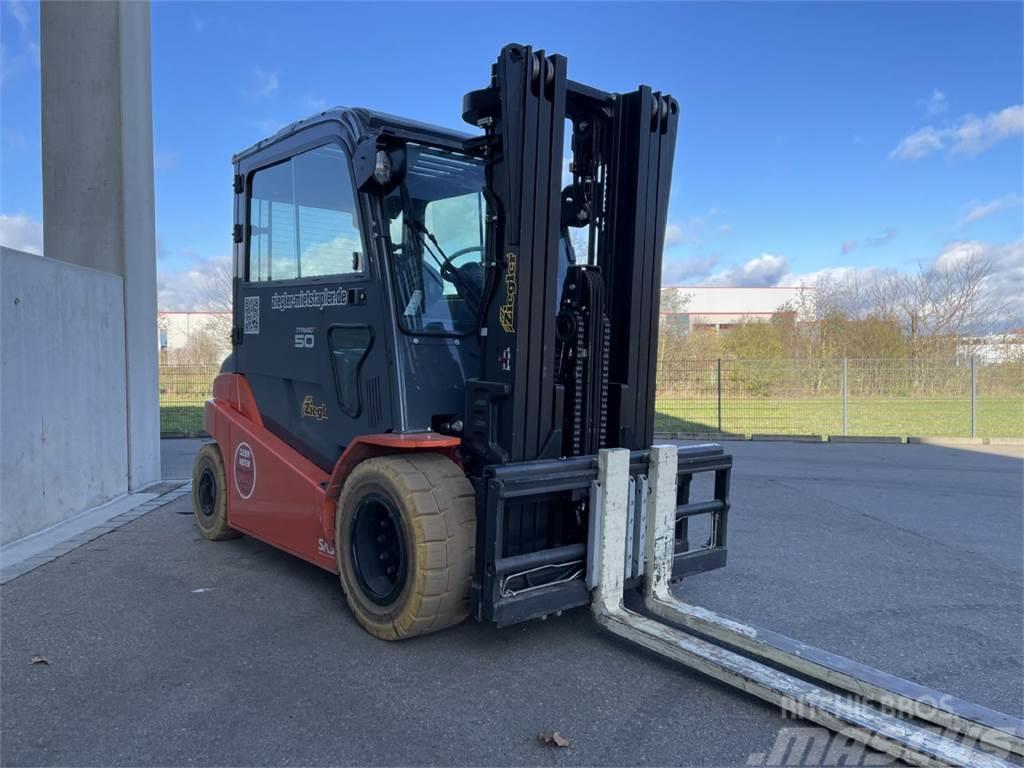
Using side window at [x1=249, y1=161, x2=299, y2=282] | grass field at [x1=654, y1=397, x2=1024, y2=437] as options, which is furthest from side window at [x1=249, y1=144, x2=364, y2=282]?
grass field at [x1=654, y1=397, x2=1024, y2=437]

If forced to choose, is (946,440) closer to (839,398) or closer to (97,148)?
(839,398)

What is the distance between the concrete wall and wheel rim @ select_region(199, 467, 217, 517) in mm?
1359

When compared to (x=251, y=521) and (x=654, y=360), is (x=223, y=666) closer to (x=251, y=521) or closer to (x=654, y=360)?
(x=251, y=521)

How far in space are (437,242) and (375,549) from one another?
6.05 feet

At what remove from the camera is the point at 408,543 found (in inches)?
147

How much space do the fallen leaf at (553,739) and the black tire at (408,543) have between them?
91 cm

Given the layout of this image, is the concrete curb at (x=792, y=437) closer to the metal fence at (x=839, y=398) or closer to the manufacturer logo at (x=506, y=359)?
the metal fence at (x=839, y=398)

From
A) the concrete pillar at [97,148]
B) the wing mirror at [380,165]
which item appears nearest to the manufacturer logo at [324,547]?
the wing mirror at [380,165]

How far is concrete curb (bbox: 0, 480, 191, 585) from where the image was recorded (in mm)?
5504

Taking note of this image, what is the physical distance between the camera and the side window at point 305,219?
459 cm

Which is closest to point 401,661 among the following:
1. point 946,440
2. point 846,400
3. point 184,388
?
point 946,440

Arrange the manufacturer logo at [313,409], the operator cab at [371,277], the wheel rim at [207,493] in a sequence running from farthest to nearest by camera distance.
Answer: the wheel rim at [207,493] < the manufacturer logo at [313,409] < the operator cab at [371,277]

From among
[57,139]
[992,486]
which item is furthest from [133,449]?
[992,486]

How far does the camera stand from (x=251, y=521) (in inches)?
218
